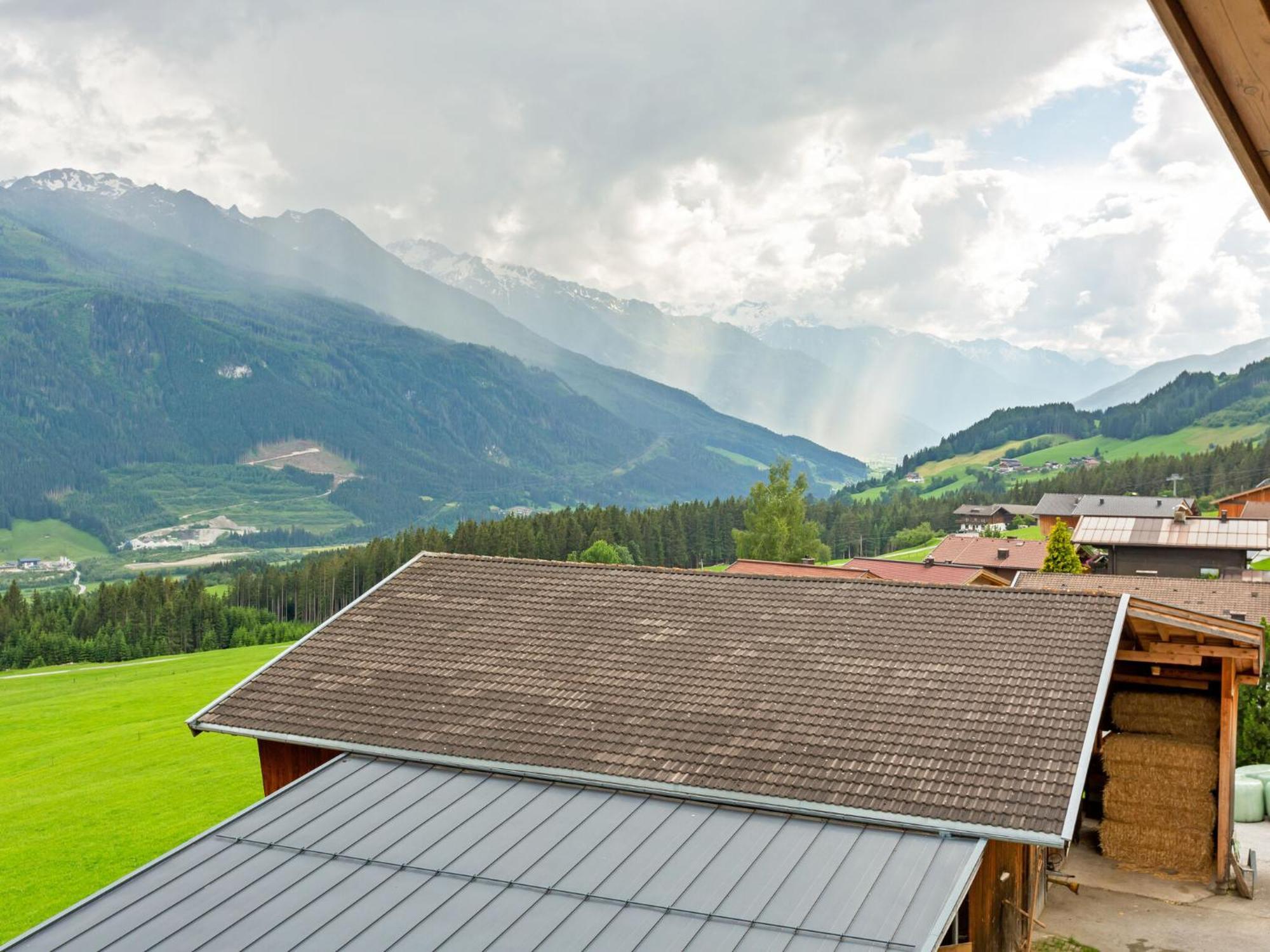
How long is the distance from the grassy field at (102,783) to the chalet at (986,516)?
10285cm

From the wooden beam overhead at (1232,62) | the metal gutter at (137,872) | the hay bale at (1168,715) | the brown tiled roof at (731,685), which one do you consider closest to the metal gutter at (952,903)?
the brown tiled roof at (731,685)

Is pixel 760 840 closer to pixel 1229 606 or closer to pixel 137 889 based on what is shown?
pixel 137 889

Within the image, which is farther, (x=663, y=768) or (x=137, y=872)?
(x=663, y=768)

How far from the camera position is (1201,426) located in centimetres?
18825

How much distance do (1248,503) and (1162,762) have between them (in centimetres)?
8676

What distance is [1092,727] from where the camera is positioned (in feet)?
37.1

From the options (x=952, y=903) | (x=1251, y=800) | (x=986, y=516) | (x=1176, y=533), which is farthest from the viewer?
(x=986, y=516)

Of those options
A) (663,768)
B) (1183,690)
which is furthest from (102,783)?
(1183,690)

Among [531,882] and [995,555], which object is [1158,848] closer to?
[531,882]

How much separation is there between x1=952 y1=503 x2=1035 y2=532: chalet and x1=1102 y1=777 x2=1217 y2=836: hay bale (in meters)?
118

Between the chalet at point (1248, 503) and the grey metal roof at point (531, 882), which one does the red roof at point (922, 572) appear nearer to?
the grey metal roof at point (531, 882)

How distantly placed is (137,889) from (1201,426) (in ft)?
693

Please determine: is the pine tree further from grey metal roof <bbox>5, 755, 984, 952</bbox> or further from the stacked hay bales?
grey metal roof <bbox>5, 755, 984, 952</bbox>

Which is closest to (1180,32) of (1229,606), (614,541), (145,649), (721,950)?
(721,950)
